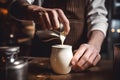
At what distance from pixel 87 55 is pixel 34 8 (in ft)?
1.51

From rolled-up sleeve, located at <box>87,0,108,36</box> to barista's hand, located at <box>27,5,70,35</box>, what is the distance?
0.59 metres

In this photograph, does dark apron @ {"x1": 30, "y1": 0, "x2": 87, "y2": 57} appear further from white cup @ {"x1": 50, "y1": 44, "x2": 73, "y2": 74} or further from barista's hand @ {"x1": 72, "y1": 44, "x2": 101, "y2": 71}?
white cup @ {"x1": 50, "y1": 44, "x2": 73, "y2": 74}

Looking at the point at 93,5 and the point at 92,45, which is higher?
the point at 93,5

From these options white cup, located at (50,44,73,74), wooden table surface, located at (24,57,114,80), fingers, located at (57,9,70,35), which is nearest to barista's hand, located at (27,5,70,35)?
fingers, located at (57,9,70,35)

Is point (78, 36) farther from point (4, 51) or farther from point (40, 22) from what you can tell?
point (4, 51)

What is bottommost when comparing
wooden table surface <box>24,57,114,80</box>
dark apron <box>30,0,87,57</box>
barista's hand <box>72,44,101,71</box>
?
wooden table surface <box>24,57,114,80</box>

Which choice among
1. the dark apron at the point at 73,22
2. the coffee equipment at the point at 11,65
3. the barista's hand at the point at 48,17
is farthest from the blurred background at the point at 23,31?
the coffee equipment at the point at 11,65

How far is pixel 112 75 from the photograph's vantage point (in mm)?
1483

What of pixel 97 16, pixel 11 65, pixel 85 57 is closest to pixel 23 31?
pixel 97 16

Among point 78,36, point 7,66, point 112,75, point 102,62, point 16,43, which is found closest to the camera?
point 7,66

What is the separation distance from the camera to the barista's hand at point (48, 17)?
1.44 meters

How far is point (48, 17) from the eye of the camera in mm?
1451

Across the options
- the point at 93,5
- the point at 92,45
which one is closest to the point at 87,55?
the point at 92,45

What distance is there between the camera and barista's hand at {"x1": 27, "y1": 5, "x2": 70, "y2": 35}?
1.44 m
